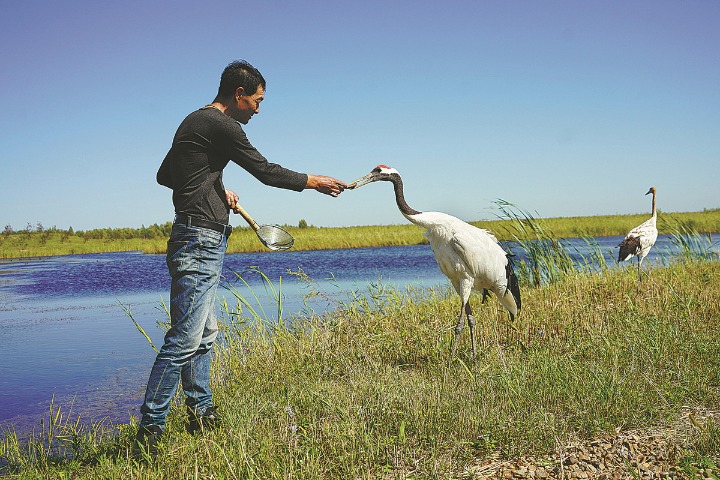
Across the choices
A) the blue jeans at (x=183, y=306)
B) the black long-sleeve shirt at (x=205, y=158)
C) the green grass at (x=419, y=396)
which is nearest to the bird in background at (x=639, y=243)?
the green grass at (x=419, y=396)

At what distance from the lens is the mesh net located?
187 inches

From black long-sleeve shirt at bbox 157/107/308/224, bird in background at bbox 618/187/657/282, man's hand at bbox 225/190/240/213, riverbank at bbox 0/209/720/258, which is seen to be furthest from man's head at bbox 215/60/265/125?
riverbank at bbox 0/209/720/258

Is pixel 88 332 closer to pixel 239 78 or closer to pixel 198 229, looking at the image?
pixel 198 229

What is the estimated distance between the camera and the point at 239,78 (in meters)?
3.79

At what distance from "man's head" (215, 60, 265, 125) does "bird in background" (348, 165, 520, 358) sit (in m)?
1.81

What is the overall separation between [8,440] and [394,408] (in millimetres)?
3229

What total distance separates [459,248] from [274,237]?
1.90 m

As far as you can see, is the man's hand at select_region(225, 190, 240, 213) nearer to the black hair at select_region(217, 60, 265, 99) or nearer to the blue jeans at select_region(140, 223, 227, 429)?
the blue jeans at select_region(140, 223, 227, 429)

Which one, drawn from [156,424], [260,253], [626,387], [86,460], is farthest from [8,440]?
[260,253]

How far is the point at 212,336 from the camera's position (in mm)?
3926

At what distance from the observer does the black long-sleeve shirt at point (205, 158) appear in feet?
11.9

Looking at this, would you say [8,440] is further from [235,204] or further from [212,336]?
[235,204]

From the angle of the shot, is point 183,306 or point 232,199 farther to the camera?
point 232,199

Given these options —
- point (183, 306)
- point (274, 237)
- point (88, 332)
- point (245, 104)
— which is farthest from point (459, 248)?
point (88, 332)
